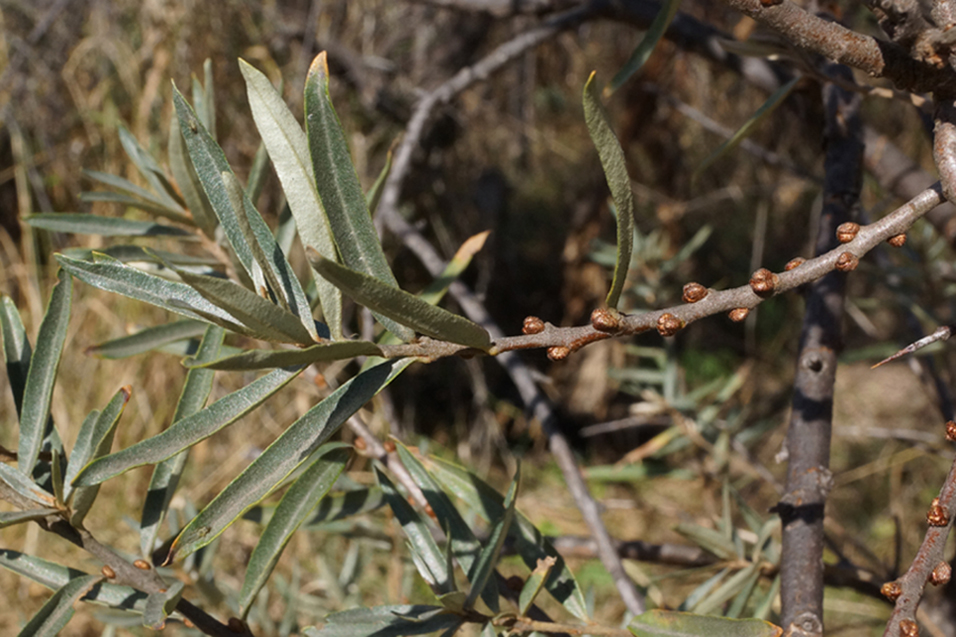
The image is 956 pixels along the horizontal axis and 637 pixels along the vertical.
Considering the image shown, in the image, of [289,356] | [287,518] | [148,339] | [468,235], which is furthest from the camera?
[468,235]

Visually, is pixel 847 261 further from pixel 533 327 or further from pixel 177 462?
pixel 177 462

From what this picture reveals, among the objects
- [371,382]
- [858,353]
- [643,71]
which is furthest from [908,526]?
[371,382]

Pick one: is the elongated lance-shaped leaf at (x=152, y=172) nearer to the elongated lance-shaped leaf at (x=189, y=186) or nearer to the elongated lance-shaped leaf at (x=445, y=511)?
the elongated lance-shaped leaf at (x=189, y=186)

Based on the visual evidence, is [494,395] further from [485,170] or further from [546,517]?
[485,170]

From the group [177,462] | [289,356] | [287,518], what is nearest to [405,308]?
[289,356]

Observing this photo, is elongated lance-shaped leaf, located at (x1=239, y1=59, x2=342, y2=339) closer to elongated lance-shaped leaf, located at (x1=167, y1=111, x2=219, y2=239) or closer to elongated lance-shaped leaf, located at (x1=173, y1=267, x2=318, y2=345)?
elongated lance-shaped leaf, located at (x1=173, y1=267, x2=318, y2=345)
